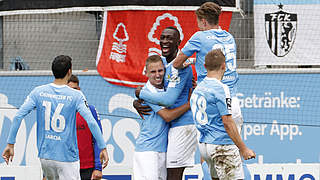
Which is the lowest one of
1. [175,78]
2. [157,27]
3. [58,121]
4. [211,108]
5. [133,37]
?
[58,121]

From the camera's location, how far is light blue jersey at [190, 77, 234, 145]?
446cm

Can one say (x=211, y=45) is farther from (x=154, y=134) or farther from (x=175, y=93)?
(x=154, y=134)

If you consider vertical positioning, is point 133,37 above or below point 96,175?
above

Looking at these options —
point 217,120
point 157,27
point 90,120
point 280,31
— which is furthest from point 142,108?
point 280,31

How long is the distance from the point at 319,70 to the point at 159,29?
2.67 meters

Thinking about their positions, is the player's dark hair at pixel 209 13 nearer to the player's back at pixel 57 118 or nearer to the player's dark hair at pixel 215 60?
the player's dark hair at pixel 215 60

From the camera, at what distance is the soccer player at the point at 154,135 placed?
5309 mm

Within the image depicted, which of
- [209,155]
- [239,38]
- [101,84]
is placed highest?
[239,38]

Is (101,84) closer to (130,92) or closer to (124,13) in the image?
(130,92)

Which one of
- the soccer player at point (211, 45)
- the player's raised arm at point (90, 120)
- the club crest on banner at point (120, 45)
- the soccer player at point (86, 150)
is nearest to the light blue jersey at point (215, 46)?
the soccer player at point (211, 45)

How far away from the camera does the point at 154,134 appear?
540 centimetres

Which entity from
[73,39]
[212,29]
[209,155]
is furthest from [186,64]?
[73,39]

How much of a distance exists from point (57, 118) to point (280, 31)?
5125 mm

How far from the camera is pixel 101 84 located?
927 centimetres
